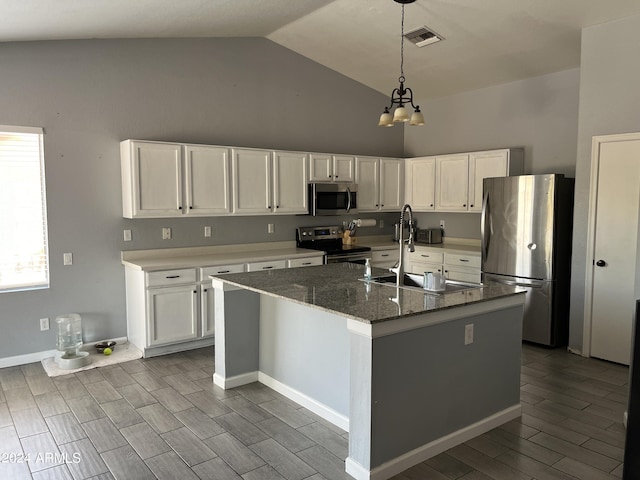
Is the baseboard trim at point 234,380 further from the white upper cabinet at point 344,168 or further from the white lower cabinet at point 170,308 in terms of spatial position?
the white upper cabinet at point 344,168

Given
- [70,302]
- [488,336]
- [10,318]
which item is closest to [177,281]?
[70,302]

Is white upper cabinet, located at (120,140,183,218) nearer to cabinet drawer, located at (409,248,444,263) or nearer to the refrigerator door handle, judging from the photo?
cabinet drawer, located at (409,248,444,263)

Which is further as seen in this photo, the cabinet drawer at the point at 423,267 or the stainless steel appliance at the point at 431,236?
the stainless steel appliance at the point at 431,236

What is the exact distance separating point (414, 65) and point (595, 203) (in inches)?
103

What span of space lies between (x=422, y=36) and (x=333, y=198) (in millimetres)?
2066

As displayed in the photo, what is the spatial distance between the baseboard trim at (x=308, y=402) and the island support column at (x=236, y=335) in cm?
16

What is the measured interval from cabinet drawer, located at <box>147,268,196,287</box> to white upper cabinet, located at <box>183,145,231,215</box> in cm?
64

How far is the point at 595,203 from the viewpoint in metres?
4.53

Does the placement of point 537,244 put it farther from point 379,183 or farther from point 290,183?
point 290,183

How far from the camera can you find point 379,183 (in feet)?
21.7

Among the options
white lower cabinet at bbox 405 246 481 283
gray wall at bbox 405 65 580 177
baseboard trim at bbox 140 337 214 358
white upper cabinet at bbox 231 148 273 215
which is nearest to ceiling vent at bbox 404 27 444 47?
gray wall at bbox 405 65 580 177

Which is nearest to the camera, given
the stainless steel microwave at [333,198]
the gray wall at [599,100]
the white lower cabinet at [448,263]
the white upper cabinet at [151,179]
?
the gray wall at [599,100]

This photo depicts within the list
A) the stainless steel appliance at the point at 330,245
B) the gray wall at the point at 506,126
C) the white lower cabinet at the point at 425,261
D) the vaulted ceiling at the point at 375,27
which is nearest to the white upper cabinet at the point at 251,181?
the stainless steel appliance at the point at 330,245

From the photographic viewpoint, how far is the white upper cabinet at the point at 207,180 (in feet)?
16.4
